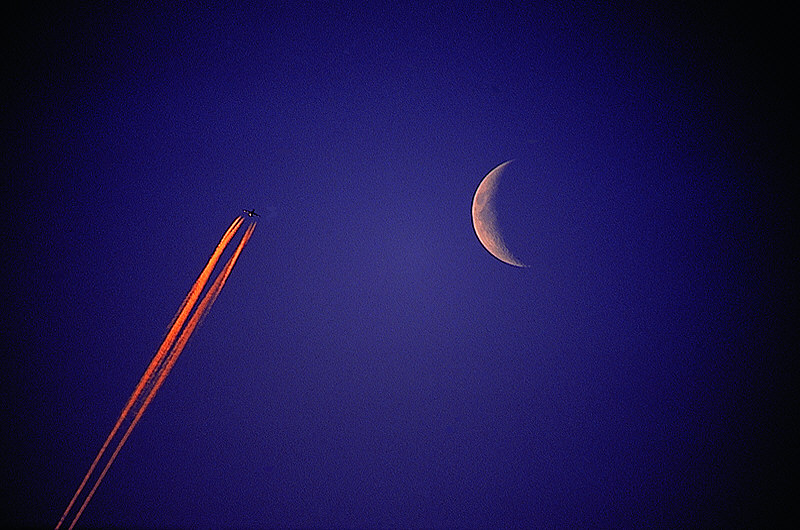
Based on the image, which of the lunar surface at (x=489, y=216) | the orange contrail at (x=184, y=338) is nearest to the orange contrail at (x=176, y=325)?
the orange contrail at (x=184, y=338)

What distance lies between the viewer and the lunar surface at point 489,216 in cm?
558

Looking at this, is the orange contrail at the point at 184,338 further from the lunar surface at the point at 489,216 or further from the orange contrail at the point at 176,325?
the lunar surface at the point at 489,216

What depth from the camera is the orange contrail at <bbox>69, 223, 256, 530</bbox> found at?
18.8 ft

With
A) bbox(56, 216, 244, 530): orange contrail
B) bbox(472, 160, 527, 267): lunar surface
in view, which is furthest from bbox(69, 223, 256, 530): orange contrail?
bbox(472, 160, 527, 267): lunar surface

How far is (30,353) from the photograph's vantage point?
19.4ft

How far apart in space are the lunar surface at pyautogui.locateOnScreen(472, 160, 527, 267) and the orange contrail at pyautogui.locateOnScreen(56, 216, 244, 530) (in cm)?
405

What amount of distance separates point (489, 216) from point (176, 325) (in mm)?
5674

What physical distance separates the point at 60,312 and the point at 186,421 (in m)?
3.01

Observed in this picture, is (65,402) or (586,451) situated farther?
(65,402)

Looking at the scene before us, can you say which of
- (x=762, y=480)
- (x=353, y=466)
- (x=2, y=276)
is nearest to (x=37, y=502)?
(x=2, y=276)

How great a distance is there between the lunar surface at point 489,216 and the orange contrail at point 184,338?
3.83 metres

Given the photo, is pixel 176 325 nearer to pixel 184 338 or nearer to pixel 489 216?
pixel 184 338

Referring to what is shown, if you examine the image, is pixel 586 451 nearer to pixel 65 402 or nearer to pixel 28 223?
pixel 65 402

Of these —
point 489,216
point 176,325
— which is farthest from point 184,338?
point 489,216
